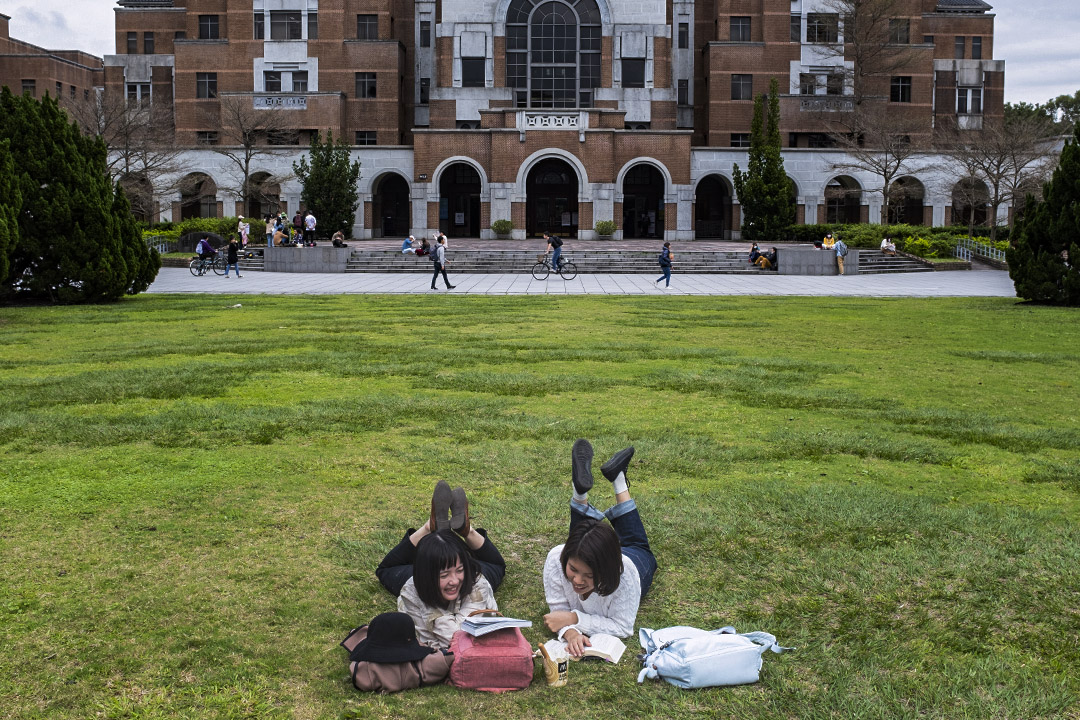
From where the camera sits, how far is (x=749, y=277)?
37.8 metres

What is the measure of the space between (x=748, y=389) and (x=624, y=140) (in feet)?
161

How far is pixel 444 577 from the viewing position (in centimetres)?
440

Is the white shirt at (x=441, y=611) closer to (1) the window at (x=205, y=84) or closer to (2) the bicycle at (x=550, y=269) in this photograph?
(2) the bicycle at (x=550, y=269)

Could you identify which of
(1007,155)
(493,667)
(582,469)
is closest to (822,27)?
(1007,155)

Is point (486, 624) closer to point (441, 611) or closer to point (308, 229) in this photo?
point (441, 611)

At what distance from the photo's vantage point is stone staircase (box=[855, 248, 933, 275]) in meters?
42.2

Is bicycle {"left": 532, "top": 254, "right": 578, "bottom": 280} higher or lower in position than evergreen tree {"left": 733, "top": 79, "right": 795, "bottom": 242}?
lower

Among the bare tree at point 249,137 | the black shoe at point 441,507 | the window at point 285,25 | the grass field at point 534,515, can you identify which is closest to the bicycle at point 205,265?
the bare tree at point 249,137

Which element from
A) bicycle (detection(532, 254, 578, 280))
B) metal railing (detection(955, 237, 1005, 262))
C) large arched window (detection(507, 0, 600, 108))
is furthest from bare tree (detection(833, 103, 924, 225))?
bicycle (detection(532, 254, 578, 280))

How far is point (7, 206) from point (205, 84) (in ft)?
161

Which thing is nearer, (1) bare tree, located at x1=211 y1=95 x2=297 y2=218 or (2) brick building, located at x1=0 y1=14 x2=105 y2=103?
(1) bare tree, located at x1=211 y1=95 x2=297 y2=218

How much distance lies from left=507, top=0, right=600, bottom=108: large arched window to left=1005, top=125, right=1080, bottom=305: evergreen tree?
41351mm

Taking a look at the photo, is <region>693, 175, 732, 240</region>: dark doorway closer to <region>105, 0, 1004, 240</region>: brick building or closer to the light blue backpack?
<region>105, 0, 1004, 240</region>: brick building

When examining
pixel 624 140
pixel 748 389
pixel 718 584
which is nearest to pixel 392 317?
pixel 748 389
